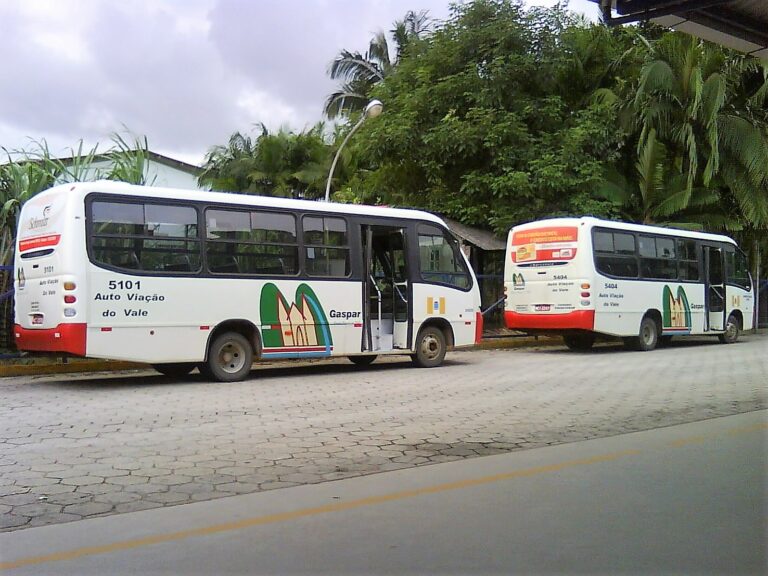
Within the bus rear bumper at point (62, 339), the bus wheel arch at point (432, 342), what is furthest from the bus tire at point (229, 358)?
the bus wheel arch at point (432, 342)

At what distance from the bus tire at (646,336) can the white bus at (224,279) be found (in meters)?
5.99

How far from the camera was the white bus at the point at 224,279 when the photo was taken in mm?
11188

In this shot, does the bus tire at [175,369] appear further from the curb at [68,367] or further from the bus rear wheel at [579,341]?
the bus rear wheel at [579,341]

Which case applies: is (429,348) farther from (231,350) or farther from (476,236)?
(476,236)

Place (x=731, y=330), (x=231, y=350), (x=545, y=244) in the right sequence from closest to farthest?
(x=231, y=350) → (x=545, y=244) → (x=731, y=330)

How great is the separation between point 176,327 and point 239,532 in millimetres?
7308

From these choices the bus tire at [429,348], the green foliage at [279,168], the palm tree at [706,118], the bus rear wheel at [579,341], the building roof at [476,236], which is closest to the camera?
the bus tire at [429,348]

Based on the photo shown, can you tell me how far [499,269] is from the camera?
24.5 m

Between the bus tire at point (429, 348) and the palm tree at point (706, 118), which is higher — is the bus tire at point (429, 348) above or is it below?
below

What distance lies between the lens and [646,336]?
1953cm

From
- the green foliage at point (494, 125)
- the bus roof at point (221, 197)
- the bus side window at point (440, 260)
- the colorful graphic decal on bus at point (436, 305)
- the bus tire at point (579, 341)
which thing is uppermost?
the green foliage at point (494, 125)

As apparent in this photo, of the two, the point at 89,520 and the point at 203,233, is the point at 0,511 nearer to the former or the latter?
the point at 89,520

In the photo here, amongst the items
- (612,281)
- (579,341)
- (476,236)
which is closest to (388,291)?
(612,281)

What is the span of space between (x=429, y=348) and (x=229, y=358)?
13.7ft
